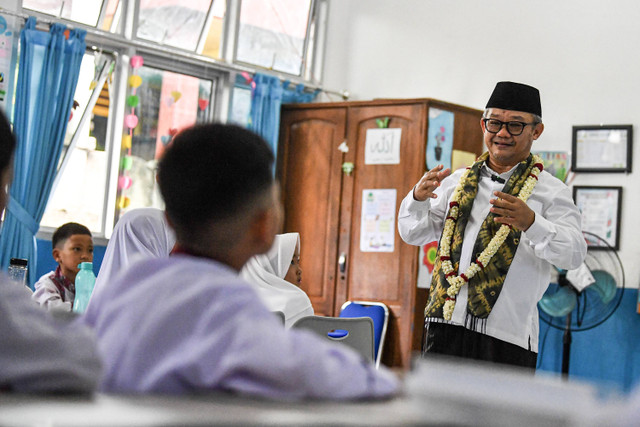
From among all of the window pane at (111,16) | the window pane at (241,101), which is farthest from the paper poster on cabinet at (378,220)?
the window pane at (111,16)

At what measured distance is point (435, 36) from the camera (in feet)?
23.7

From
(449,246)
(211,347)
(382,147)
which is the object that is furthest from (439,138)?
(211,347)

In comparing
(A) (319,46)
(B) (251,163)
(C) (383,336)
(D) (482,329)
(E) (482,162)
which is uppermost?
(A) (319,46)

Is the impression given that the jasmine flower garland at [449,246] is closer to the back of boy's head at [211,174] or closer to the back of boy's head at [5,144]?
the back of boy's head at [211,174]

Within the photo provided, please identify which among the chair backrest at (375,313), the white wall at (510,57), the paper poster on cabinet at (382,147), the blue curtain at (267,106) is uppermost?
the white wall at (510,57)

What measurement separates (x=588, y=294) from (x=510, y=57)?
2.05 metres

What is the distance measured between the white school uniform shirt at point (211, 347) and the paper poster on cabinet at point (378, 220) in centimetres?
571

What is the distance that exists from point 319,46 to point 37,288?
175 inches

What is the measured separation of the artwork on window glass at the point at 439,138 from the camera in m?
6.62

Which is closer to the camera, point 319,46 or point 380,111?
point 380,111

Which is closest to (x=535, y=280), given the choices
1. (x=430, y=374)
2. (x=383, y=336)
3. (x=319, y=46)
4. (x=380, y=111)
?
(x=430, y=374)

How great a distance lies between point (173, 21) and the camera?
7.06 m

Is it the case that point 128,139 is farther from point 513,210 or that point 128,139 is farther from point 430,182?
point 513,210

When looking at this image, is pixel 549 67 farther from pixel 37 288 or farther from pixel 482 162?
pixel 37 288
